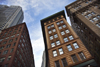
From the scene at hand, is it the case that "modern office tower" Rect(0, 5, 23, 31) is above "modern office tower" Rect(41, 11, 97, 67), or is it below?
above

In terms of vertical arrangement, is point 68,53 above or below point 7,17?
below

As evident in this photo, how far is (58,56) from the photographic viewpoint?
78.0 feet

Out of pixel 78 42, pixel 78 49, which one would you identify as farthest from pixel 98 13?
pixel 78 49

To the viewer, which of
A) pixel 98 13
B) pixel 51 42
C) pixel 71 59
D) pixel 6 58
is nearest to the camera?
pixel 71 59

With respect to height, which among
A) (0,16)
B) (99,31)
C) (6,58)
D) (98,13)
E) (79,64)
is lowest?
(6,58)

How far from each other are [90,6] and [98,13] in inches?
381

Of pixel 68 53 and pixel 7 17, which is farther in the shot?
pixel 7 17

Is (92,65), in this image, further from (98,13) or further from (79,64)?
(98,13)

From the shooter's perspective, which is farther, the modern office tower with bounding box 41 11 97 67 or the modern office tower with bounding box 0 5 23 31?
the modern office tower with bounding box 0 5 23 31

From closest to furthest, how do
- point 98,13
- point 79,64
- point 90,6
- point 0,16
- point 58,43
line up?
1. point 79,64
2. point 58,43
3. point 98,13
4. point 90,6
5. point 0,16

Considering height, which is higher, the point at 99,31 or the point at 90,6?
the point at 90,6

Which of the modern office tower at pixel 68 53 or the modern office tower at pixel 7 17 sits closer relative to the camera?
the modern office tower at pixel 68 53

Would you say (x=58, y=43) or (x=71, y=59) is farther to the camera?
(x=58, y=43)

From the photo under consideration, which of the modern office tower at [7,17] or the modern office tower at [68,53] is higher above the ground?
the modern office tower at [7,17]
